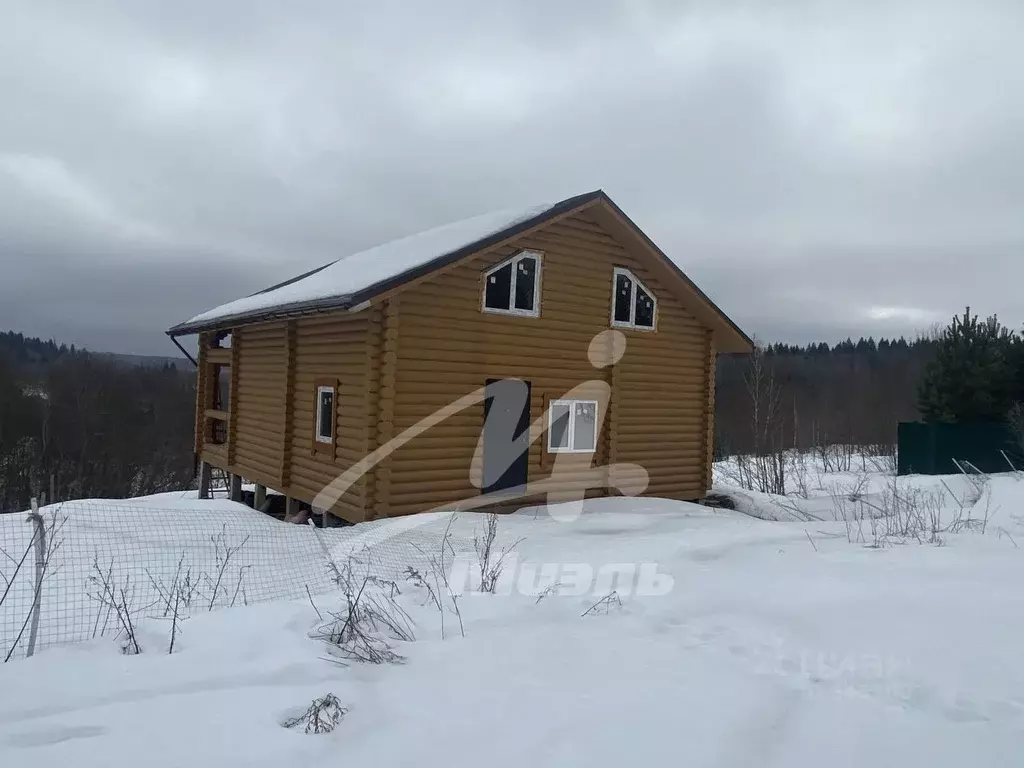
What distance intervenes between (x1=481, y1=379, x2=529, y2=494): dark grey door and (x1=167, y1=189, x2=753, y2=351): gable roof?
2.37 meters

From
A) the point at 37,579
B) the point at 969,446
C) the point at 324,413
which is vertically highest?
the point at 324,413

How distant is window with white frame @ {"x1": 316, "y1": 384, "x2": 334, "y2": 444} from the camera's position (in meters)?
11.8

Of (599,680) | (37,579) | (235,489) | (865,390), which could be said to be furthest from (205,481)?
(865,390)

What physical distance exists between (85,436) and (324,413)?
110 feet

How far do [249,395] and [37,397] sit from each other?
110 feet

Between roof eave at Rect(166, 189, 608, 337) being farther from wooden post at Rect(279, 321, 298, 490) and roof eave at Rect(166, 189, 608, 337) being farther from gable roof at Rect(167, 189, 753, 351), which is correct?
wooden post at Rect(279, 321, 298, 490)

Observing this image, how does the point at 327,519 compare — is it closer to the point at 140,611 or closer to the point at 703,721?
the point at 140,611

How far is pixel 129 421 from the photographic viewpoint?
4091cm

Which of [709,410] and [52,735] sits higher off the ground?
[709,410]

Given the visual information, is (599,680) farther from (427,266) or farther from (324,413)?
(324,413)

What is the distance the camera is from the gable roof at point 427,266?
10.0 meters

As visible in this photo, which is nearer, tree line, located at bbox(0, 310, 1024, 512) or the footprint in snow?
the footprint in snow

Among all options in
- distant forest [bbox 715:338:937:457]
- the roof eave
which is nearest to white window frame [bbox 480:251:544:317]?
the roof eave

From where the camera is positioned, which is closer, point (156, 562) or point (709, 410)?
point (156, 562)
